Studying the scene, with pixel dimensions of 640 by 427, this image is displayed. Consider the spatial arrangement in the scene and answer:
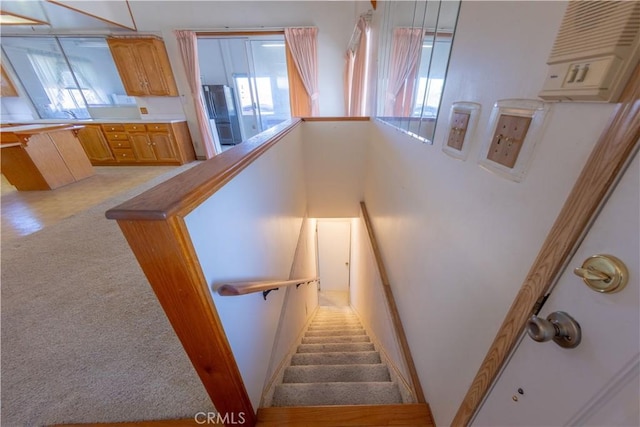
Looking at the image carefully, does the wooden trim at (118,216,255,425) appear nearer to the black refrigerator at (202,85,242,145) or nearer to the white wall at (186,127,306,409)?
the white wall at (186,127,306,409)

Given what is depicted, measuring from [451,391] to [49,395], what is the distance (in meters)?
1.80

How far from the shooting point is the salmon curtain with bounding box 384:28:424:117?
1.28 meters

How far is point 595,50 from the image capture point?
35 cm

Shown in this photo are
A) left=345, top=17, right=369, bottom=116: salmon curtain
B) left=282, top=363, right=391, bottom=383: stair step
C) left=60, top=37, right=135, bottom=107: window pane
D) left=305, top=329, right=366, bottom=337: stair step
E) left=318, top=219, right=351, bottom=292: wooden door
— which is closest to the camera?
left=282, top=363, right=391, bottom=383: stair step

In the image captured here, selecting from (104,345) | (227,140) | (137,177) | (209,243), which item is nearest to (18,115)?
(137,177)

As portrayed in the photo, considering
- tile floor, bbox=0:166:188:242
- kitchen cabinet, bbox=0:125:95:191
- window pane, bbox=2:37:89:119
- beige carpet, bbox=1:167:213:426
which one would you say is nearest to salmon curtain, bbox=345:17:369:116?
beige carpet, bbox=1:167:213:426

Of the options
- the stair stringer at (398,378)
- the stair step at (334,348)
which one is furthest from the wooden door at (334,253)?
the stair stringer at (398,378)

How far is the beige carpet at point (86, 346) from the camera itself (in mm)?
1029

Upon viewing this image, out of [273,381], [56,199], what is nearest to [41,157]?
[56,199]

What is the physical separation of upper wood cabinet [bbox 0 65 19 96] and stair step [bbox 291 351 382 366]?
24.3ft

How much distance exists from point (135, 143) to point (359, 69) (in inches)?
170

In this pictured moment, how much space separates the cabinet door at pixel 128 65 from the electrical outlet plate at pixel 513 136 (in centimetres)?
562

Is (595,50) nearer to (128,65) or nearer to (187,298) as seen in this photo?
(187,298)

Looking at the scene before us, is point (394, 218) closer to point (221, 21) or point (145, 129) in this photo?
point (221, 21)
